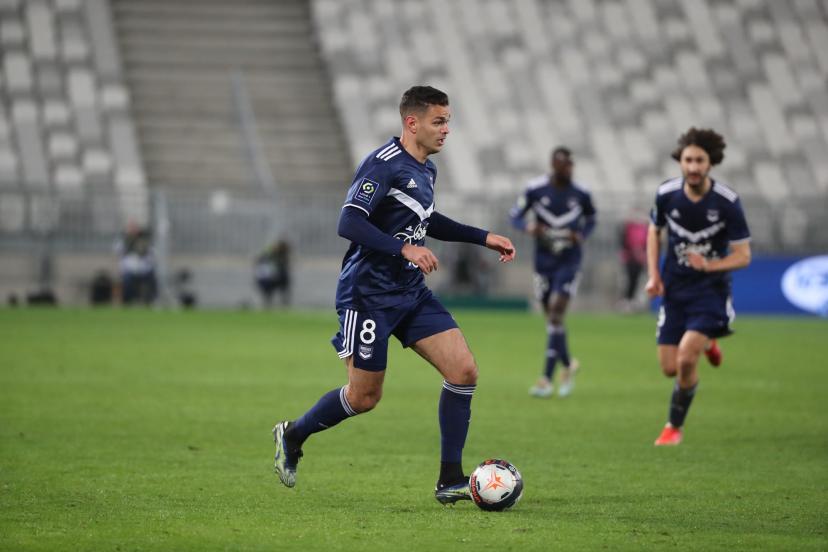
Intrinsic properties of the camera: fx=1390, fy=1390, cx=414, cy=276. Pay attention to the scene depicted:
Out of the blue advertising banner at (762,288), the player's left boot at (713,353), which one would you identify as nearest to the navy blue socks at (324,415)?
the player's left boot at (713,353)

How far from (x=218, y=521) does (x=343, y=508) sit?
812 mm

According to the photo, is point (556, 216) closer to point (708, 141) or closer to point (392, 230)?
point (708, 141)

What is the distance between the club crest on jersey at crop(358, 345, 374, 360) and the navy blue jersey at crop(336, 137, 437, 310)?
0.23 metres

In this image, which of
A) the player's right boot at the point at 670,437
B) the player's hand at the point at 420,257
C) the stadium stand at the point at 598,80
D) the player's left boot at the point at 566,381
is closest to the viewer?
the player's hand at the point at 420,257

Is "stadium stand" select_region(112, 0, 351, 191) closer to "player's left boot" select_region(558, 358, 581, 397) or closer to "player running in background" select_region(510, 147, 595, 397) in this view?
"player running in background" select_region(510, 147, 595, 397)

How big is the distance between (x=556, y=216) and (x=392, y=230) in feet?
25.2

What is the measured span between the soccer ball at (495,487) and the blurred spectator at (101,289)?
22852 millimetres

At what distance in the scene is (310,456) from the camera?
1003cm

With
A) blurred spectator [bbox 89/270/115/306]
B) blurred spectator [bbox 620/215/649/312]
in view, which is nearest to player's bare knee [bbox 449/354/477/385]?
blurred spectator [bbox 89/270/115/306]

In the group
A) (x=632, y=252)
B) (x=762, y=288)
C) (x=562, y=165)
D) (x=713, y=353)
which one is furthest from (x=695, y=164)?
(x=632, y=252)

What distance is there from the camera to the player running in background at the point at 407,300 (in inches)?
313

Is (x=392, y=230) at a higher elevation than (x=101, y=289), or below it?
higher

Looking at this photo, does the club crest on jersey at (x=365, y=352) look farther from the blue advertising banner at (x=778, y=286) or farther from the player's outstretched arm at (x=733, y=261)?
the blue advertising banner at (x=778, y=286)

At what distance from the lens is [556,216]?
50.8ft
